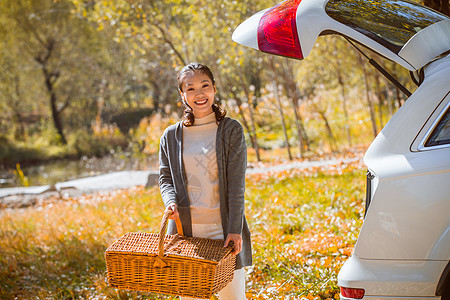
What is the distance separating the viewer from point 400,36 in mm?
2242

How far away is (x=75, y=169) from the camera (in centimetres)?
1881

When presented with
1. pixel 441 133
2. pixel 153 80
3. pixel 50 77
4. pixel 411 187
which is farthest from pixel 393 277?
pixel 50 77

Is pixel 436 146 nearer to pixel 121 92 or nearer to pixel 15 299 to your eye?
pixel 15 299

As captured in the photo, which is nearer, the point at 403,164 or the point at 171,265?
the point at 403,164

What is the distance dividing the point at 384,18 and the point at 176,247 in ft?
5.40

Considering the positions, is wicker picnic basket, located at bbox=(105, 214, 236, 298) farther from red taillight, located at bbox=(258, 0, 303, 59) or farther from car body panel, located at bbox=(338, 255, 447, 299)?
red taillight, located at bbox=(258, 0, 303, 59)

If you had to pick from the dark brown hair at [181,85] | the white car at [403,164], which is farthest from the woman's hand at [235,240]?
the dark brown hair at [181,85]

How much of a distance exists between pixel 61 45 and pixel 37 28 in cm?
146

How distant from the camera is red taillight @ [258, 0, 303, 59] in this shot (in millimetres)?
2381

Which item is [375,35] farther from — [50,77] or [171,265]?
[50,77]

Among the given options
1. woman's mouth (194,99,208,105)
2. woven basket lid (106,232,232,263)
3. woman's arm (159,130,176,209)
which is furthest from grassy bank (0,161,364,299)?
woman's mouth (194,99,208,105)

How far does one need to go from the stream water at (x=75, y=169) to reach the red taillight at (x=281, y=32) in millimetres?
11729

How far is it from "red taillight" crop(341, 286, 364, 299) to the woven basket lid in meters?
0.62

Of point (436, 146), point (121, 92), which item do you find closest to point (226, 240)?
point (436, 146)
